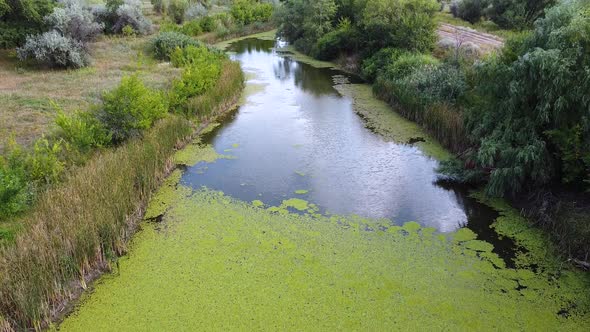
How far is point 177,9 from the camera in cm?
2825

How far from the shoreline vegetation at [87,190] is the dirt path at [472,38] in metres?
8.83

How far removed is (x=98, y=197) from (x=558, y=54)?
6.69 m

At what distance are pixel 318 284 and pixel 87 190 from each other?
3557 mm

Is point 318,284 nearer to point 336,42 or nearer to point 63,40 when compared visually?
point 63,40

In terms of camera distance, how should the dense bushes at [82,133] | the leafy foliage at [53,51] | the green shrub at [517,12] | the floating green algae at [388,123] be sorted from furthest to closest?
1. the green shrub at [517,12]
2. the leafy foliage at [53,51]
3. the floating green algae at [388,123]
4. the dense bushes at [82,133]

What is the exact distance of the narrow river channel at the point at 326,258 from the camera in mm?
4879

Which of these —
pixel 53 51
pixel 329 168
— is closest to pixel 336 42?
pixel 53 51

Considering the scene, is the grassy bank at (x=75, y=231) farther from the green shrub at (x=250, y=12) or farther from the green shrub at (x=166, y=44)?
the green shrub at (x=250, y=12)

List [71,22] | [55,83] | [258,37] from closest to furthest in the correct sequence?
[55,83]
[71,22]
[258,37]

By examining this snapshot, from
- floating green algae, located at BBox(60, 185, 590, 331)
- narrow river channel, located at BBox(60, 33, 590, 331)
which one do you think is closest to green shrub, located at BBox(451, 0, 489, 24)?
narrow river channel, located at BBox(60, 33, 590, 331)

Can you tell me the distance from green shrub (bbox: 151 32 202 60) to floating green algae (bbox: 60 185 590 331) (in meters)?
12.8

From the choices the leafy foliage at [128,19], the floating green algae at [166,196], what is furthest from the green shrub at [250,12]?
the floating green algae at [166,196]

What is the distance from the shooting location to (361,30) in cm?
1856

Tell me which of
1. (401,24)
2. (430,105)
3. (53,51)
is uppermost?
(401,24)
